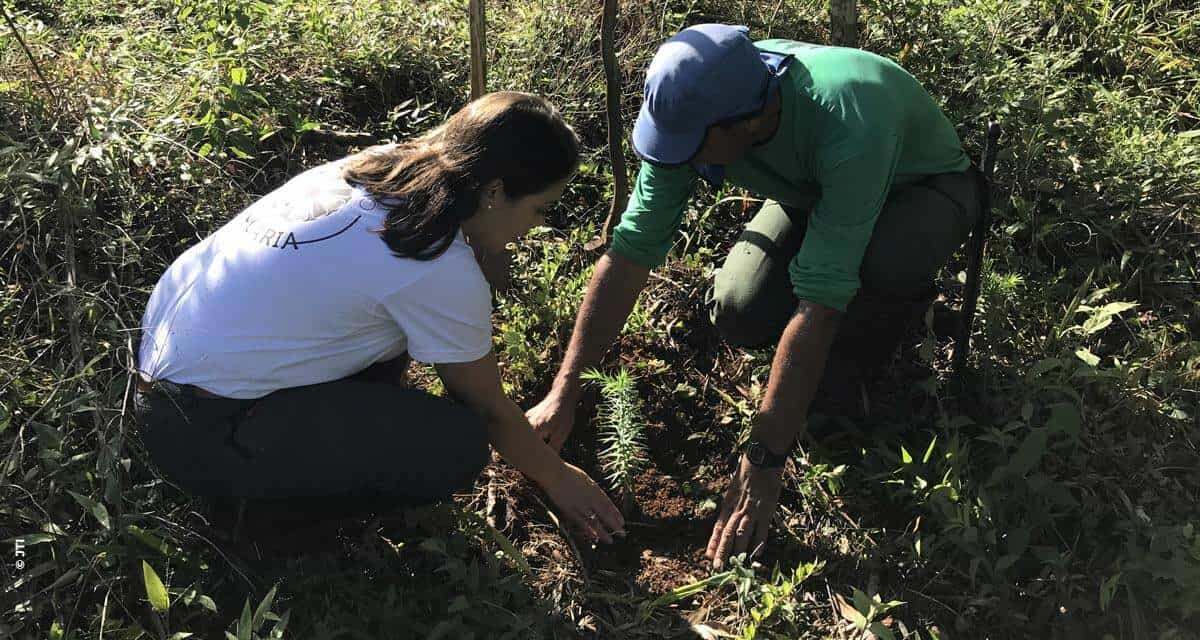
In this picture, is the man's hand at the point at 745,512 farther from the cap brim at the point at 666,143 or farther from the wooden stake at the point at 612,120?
the wooden stake at the point at 612,120

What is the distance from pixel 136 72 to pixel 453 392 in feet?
6.51

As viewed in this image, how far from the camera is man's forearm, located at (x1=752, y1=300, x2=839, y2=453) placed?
2137 millimetres

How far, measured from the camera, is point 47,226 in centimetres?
269

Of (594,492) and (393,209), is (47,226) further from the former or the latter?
(594,492)

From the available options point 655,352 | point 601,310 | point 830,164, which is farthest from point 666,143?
point 655,352

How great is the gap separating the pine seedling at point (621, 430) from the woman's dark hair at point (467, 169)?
0.77 meters

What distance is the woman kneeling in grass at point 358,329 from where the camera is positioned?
1.89m

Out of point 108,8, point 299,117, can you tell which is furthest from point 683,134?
point 108,8

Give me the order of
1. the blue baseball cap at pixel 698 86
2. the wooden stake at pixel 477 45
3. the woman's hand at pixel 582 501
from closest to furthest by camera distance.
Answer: the blue baseball cap at pixel 698 86 < the woman's hand at pixel 582 501 < the wooden stake at pixel 477 45

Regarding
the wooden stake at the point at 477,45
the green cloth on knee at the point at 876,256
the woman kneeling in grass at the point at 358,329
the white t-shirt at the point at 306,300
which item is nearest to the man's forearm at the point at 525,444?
the woman kneeling in grass at the point at 358,329

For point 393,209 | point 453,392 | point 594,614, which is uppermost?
point 393,209

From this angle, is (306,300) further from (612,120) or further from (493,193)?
(612,120)

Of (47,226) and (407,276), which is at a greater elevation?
(407,276)

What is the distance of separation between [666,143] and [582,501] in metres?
0.82
